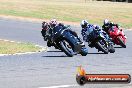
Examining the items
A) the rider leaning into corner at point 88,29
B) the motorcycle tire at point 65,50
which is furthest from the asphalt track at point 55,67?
the rider leaning into corner at point 88,29

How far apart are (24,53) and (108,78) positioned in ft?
38.8

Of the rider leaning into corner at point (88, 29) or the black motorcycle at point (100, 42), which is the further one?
the rider leaning into corner at point (88, 29)

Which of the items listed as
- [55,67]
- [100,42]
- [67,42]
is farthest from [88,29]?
[55,67]

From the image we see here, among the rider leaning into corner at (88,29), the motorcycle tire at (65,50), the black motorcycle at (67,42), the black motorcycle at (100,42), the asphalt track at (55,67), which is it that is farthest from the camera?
the rider leaning into corner at (88,29)

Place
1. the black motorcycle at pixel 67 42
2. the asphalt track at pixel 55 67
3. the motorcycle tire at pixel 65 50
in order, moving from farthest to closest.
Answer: the black motorcycle at pixel 67 42
the motorcycle tire at pixel 65 50
the asphalt track at pixel 55 67

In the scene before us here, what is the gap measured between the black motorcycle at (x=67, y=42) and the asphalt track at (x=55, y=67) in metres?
0.31

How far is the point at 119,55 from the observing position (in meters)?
21.2

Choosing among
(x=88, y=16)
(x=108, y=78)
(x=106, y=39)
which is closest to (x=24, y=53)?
(x=106, y=39)

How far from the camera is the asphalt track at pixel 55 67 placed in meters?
12.7

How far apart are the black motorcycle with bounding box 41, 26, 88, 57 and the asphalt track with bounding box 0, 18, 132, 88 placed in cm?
31

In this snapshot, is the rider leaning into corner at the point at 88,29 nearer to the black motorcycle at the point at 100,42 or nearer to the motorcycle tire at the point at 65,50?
the black motorcycle at the point at 100,42

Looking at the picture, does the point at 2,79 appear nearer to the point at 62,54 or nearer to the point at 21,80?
the point at 21,80

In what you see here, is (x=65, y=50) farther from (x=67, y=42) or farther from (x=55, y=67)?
(x=55, y=67)

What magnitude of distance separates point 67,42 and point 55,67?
13.3 ft
